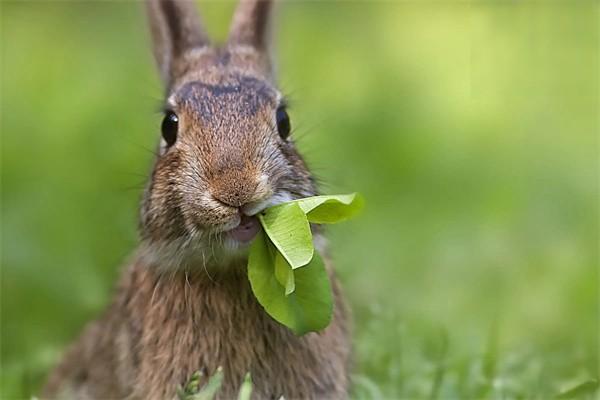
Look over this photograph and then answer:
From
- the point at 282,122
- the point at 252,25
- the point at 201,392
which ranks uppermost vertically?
the point at 252,25

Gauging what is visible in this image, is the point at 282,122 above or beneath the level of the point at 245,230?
above

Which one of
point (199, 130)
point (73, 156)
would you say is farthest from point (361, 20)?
point (199, 130)

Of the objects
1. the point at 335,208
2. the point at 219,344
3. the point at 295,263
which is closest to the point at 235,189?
the point at 295,263

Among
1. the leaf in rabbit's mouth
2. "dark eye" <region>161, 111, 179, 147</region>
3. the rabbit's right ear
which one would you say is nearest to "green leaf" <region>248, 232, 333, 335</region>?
the leaf in rabbit's mouth

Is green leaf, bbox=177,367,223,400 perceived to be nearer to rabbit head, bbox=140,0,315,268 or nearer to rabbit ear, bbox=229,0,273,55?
rabbit head, bbox=140,0,315,268

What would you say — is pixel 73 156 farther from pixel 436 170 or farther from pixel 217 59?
pixel 217 59

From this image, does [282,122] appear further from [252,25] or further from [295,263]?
[252,25]

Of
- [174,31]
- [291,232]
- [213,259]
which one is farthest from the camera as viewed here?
[174,31]
